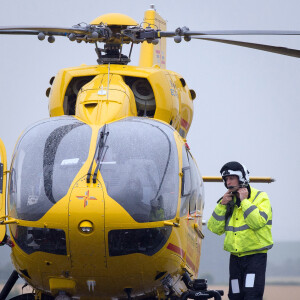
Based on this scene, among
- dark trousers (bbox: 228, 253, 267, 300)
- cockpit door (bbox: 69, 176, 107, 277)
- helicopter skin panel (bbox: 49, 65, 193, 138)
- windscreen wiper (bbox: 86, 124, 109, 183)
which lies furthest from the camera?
helicopter skin panel (bbox: 49, 65, 193, 138)

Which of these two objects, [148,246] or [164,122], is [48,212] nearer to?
[148,246]

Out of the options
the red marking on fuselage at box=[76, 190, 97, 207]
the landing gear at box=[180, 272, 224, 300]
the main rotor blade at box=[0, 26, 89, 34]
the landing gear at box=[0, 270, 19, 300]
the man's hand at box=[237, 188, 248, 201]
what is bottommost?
the landing gear at box=[0, 270, 19, 300]

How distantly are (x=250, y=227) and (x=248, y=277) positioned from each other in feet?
1.64

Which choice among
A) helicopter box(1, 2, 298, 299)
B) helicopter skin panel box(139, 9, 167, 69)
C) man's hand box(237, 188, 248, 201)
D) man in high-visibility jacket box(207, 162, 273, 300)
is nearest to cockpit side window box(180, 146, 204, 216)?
helicopter box(1, 2, 298, 299)

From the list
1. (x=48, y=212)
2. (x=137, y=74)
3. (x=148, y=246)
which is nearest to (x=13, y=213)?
(x=48, y=212)

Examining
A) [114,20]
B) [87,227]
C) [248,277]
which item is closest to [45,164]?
[87,227]

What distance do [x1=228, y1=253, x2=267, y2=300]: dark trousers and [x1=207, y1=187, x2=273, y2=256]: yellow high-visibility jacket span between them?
0.26 feet

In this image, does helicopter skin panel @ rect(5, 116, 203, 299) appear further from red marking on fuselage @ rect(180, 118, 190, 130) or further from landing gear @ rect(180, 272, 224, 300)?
red marking on fuselage @ rect(180, 118, 190, 130)

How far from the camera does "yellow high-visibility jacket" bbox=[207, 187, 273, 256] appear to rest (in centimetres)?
900

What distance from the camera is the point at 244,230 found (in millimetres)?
9109

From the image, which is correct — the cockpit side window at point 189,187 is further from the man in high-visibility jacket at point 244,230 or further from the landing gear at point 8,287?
the landing gear at point 8,287

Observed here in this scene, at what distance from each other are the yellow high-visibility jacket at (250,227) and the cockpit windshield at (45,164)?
176 cm

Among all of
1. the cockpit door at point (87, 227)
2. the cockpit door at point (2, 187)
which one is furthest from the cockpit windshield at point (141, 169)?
the cockpit door at point (2, 187)

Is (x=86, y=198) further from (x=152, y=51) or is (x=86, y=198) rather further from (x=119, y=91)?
(x=152, y=51)
